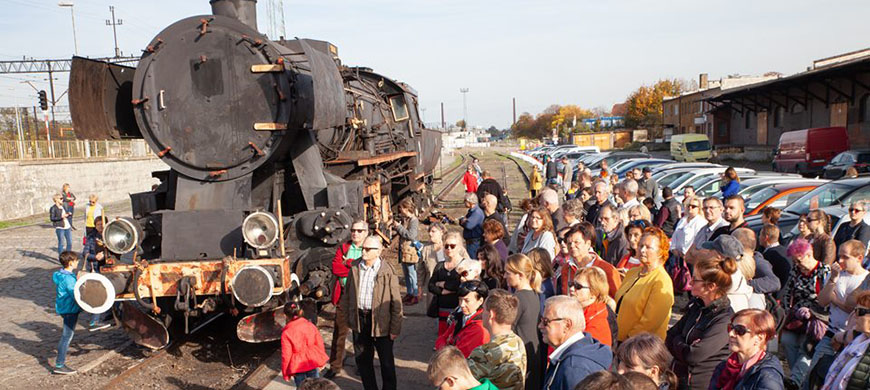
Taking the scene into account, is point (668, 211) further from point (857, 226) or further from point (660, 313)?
point (660, 313)

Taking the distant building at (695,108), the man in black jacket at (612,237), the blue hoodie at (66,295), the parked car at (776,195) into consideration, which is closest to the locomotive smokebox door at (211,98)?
the blue hoodie at (66,295)

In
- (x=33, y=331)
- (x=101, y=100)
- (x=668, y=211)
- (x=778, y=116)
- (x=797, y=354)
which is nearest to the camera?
(x=797, y=354)

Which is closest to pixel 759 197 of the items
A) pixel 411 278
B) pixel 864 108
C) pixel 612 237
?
pixel 612 237

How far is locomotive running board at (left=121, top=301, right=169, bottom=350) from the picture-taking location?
252 inches

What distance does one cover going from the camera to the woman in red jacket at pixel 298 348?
5.10 meters

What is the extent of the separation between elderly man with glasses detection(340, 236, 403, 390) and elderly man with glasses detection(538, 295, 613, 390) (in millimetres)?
1960

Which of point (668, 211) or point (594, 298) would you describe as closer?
point (594, 298)

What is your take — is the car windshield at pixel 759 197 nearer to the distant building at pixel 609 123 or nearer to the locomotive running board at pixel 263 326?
the locomotive running board at pixel 263 326

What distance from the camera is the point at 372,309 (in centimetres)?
515

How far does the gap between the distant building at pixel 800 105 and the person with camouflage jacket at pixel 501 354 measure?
2353cm

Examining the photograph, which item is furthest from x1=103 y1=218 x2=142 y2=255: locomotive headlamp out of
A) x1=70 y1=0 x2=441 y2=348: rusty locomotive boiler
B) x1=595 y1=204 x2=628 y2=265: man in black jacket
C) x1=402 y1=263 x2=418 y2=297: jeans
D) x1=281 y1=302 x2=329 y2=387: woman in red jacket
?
x1=595 y1=204 x2=628 y2=265: man in black jacket

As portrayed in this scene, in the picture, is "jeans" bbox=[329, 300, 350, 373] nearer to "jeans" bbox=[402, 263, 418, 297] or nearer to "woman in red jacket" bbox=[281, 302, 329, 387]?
"woman in red jacket" bbox=[281, 302, 329, 387]

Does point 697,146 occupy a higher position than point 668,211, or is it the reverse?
point 697,146

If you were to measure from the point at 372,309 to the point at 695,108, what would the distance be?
4544cm
